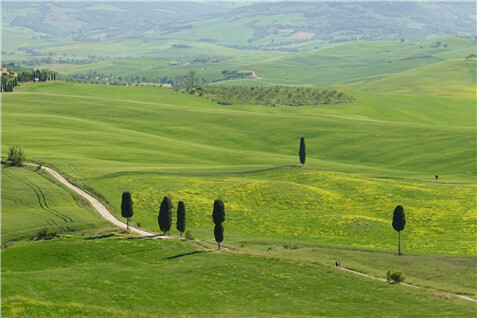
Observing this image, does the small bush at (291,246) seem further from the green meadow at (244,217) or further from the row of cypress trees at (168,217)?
the row of cypress trees at (168,217)

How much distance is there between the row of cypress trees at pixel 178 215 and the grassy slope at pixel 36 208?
5.44 m

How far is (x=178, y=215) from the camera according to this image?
78.1m

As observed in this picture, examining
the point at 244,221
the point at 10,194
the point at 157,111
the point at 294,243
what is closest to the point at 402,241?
the point at 294,243

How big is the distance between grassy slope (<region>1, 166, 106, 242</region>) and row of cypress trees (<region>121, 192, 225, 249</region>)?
5.44 m

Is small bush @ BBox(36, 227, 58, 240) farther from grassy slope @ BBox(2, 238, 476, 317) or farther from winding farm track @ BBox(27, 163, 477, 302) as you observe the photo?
winding farm track @ BBox(27, 163, 477, 302)

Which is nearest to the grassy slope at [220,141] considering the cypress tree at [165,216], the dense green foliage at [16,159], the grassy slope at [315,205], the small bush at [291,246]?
the dense green foliage at [16,159]

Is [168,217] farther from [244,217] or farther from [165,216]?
[244,217]

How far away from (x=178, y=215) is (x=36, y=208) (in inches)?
1040

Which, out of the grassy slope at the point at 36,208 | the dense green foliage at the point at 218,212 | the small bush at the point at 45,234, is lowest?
the small bush at the point at 45,234

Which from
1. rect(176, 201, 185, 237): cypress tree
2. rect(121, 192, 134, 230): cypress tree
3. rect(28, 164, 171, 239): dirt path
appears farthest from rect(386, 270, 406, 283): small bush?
rect(121, 192, 134, 230): cypress tree

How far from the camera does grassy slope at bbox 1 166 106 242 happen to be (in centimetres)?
7938

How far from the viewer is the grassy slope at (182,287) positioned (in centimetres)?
5038

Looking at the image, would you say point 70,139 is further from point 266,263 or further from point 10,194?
point 266,263

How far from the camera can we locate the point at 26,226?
7950 centimetres
